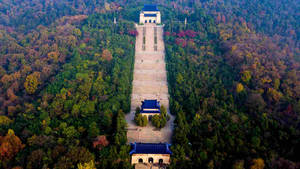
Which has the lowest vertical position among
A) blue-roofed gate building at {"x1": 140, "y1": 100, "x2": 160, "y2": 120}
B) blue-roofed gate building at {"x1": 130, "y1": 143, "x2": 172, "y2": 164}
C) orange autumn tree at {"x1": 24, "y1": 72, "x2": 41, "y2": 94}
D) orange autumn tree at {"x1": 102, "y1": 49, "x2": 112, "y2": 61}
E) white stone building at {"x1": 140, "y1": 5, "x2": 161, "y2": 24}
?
blue-roofed gate building at {"x1": 130, "y1": 143, "x2": 172, "y2": 164}

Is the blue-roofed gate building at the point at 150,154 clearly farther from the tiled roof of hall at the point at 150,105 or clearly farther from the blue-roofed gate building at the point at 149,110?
the tiled roof of hall at the point at 150,105

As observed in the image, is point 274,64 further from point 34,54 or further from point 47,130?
point 34,54

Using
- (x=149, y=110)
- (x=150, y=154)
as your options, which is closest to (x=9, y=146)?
(x=150, y=154)

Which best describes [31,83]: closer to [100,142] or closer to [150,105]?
[100,142]

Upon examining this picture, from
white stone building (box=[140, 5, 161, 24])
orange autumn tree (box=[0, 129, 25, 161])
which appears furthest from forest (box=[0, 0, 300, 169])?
white stone building (box=[140, 5, 161, 24])

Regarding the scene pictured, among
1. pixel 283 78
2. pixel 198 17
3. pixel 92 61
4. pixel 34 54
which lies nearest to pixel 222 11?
pixel 198 17

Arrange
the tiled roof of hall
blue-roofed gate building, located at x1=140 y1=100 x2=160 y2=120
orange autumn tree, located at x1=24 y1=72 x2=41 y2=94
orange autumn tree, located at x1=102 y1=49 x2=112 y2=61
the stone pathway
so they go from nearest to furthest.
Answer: the stone pathway, blue-roofed gate building, located at x1=140 y1=100 x2=160 y2=120, the tiled roof of hall, orange autumn tree, located at x1=24 y1=72 x2=41 y2=94, orange autumn tree, located at x1=102 y1=49 x2=112 y2=61

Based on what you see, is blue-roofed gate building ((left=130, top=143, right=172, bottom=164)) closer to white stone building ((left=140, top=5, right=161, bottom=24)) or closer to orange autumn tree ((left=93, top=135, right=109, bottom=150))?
orange autumn tree ((left=93, top=135, right=109, bottom=150))
